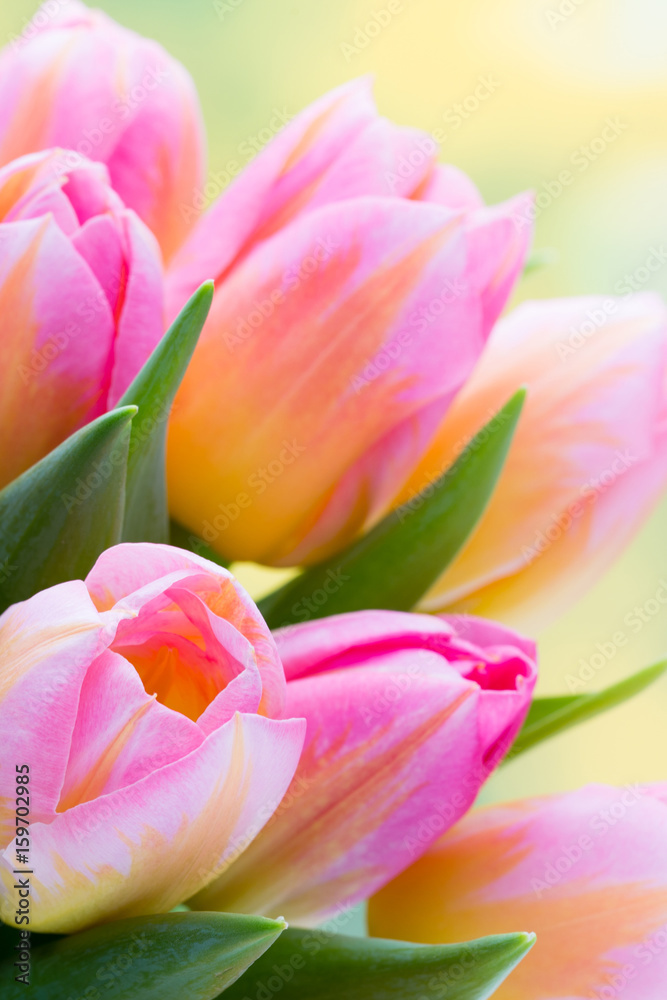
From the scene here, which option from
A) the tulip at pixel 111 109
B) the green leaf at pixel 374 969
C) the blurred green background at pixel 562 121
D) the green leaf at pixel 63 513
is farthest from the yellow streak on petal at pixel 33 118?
the blurred green background at pixel 562 121

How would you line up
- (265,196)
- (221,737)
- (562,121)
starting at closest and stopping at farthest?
1. (221,737)
2. (265,196)
3. (562,121)

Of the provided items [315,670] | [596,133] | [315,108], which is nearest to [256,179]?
[315,108]

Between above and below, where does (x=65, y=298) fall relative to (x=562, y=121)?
below

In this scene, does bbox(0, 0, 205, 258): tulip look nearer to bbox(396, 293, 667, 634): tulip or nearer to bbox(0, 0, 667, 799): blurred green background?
bbox(396, 293, 667, 634): tulip

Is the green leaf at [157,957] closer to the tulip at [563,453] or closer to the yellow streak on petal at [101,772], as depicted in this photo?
the yellow streak on petal at [101,772]

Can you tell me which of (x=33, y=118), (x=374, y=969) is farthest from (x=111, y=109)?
(x=374, y=969)

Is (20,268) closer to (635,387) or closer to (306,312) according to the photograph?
(306,312)

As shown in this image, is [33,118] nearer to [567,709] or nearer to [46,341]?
[46,341]

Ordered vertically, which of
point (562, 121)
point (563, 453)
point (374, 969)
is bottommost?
point (374, 969)
